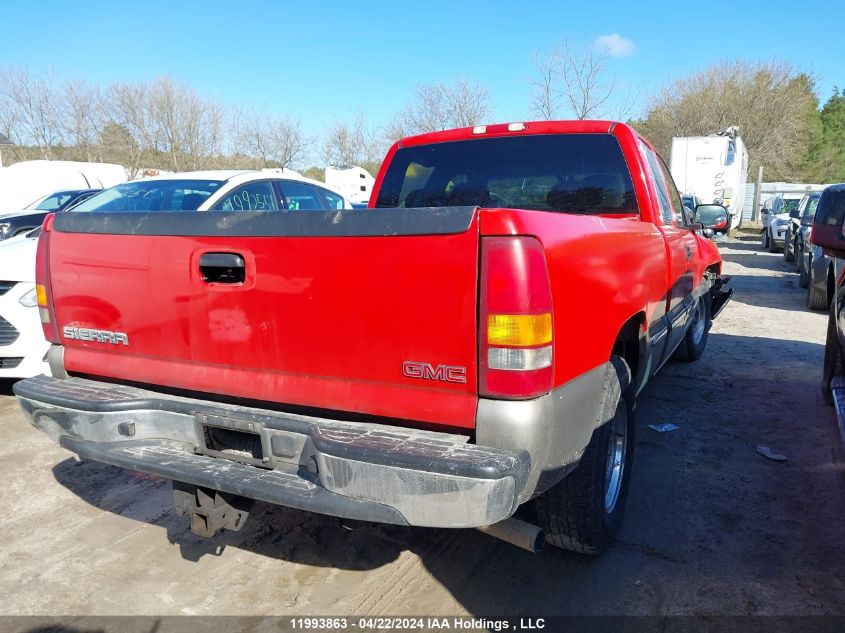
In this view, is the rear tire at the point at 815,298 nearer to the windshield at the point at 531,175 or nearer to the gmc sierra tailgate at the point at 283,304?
the windshield at the point at 531,175

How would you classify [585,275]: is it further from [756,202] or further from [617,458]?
[756,202]

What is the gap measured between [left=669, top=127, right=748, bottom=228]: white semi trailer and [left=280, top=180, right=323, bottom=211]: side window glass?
18.5 m

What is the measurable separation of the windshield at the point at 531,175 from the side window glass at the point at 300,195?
8.49 ft

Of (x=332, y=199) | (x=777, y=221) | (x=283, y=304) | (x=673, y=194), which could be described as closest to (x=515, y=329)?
(x=283, y=304)

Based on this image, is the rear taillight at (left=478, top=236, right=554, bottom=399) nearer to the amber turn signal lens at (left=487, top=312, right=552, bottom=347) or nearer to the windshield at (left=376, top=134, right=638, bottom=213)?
the amber turn signal lens at (left=487, top=312, right=552, bottom=347)

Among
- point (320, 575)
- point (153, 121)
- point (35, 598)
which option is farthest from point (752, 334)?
point (153, 121)

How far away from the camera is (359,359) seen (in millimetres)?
2184

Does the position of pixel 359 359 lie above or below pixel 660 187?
below

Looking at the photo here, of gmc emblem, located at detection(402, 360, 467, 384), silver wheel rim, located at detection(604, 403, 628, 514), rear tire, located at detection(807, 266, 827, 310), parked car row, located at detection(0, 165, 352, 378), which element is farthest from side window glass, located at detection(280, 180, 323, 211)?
rear tire, located at detection(807, 266, 827, 310)

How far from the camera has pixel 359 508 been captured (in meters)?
2.03

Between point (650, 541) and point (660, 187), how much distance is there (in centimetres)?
222

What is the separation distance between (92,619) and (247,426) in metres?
1.16

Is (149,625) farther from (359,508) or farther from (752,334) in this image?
(752,334)

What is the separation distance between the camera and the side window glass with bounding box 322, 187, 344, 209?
22.4ft
